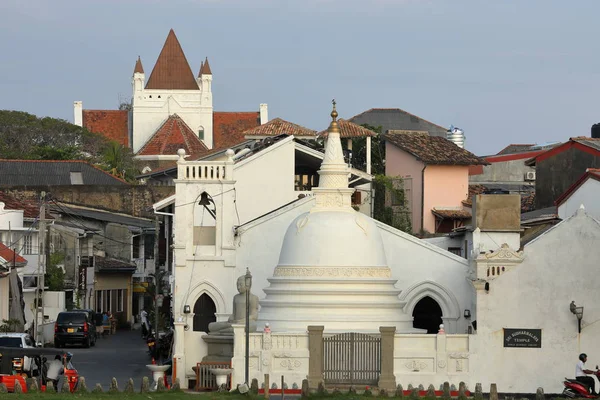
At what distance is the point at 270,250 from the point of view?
52.0 m

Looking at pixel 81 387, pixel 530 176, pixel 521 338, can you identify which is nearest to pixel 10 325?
pixel 81 387

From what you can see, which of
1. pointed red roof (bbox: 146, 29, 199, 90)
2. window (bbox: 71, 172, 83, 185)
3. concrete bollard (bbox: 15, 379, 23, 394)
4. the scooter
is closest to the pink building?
the scooter

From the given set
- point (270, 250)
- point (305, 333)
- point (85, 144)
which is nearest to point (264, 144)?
point (270, 250)

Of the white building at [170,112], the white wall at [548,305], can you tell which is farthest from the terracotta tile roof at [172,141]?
the white wall at [548,305]

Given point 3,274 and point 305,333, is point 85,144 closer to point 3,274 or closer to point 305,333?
point 3,274

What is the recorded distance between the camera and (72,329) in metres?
59.7

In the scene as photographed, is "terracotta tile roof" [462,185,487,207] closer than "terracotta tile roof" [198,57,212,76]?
Yes

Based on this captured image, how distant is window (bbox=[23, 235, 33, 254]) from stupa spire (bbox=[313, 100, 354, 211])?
20611mm

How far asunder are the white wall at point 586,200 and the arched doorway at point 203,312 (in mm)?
13215

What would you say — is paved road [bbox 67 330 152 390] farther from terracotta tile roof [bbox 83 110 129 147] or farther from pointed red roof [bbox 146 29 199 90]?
pointed red roof [bbox 146 29 199 90]

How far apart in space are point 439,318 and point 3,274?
14.9 metres

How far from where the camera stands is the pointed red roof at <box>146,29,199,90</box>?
541 ft

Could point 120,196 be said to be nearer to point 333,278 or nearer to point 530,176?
point 530,176

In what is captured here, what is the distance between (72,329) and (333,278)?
1667 centimetres
